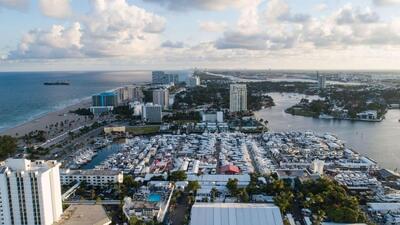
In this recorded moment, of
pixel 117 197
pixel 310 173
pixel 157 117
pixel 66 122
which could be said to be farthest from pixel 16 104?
pixel 310 173

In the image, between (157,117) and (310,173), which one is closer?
(310,173)

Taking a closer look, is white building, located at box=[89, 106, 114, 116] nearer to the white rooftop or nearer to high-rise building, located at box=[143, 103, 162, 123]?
high-rise building, located at box=[143, 103, 162, 123]

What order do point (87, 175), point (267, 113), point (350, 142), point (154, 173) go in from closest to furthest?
point (87, 175) → point (154, 173) → point (350, 142) → point (267, 113)

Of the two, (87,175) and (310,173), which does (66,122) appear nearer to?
(87,175)

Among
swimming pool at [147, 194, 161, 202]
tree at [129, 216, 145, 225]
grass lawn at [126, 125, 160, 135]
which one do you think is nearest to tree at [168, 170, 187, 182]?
swimming pool at [147, 194, 161, 202]

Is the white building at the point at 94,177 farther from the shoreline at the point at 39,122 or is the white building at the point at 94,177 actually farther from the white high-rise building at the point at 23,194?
the shoreline at the point at 39,122
